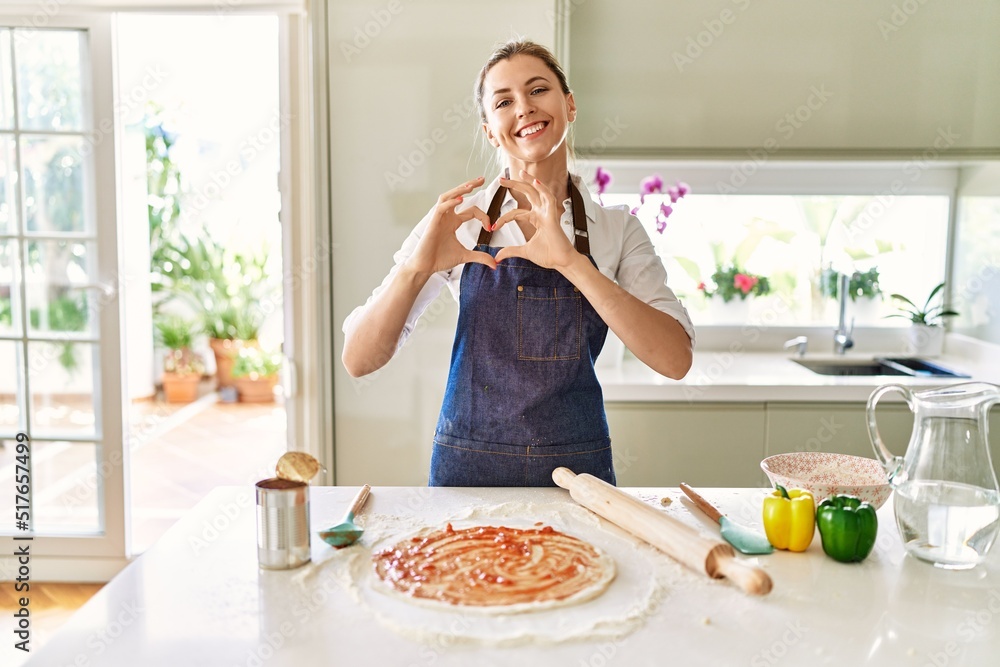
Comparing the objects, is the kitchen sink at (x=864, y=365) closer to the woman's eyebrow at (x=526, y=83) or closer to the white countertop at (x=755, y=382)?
the white countertop at (x=755, y=382)

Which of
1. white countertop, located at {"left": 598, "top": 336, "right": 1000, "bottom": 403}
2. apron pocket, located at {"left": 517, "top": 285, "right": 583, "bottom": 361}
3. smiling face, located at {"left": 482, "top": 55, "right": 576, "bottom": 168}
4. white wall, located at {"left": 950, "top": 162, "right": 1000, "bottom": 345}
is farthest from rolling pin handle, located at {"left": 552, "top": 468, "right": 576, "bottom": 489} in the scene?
white wall, located at {"left": 950, "top": 162, "right": 1000, "bottom": 345}

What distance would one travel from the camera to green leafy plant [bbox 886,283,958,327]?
3225 mm

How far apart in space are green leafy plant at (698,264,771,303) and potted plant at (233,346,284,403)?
3532 mm

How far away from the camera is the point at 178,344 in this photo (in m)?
5.91

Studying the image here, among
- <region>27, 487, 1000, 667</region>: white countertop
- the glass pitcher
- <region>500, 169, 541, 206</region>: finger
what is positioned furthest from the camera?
<region>500, 169, 541, 206</region>: finger

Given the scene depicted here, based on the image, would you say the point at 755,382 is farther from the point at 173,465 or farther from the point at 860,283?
the point at 173,465

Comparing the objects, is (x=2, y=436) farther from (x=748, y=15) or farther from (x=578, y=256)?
(x=748, y=15)

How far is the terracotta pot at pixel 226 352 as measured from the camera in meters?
5.98

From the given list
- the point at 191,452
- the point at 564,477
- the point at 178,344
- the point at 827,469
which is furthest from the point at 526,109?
the point at 178,344

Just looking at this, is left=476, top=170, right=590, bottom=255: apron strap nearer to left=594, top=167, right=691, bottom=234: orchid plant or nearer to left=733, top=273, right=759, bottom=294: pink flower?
left=594, top=167, right=691, bottom=234: orchid plant

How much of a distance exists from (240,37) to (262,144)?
76cm

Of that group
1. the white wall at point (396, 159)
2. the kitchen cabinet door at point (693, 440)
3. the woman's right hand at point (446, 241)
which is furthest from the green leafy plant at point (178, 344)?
the woman's right hand at point (446, 241)

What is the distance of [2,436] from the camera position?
320 cm

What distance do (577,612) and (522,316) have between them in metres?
0.81
